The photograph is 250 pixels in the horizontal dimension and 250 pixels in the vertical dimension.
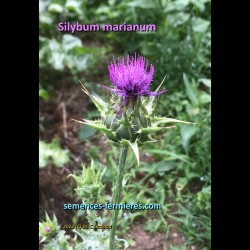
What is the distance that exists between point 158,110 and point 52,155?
2.71 feet

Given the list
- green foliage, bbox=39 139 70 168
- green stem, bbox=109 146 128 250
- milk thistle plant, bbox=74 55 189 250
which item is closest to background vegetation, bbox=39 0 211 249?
green foliage, bbox=39 139 70 168

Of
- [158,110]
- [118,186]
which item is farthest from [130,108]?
[158,110]

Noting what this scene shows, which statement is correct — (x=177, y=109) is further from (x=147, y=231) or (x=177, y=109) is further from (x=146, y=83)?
(x=146, y=83)

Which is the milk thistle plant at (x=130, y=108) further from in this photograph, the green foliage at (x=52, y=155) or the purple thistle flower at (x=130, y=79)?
the green foliage at (x=52, y=155)

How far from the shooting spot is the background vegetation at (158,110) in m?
2.72

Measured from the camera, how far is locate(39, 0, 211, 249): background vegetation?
8.92 ft

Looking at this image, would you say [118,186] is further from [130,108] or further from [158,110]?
[158,110]

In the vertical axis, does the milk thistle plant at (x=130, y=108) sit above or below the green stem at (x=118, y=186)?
above

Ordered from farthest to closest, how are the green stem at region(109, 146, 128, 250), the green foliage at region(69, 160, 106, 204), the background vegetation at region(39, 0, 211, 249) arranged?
the background vegetation at region(39, 0, 211, 249) < the green foliage at region(69, 160, 106, 204) < the green stem at region(109, 146, 128, 250)

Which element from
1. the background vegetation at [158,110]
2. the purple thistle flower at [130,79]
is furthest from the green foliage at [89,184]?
the background vegetation at [158,110]

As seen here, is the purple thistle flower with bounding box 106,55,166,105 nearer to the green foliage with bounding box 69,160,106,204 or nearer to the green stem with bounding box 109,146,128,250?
the green stem with bounding box 109,146,128,250

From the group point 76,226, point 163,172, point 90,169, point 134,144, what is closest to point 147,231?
point 163,172

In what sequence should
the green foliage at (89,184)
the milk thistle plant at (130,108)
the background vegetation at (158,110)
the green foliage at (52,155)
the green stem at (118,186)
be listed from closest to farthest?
the milk thistle plant at (130,108) → the green stem at (118,186) → the green foliage at (89,184) → the background vegetation at (158,110) → the green foliage at (52,155)

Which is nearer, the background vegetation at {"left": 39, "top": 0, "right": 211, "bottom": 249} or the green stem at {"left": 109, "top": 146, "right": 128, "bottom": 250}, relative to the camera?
the green stem at {"left": 109, "top": 146, "right": 128, "bottom": 250}
